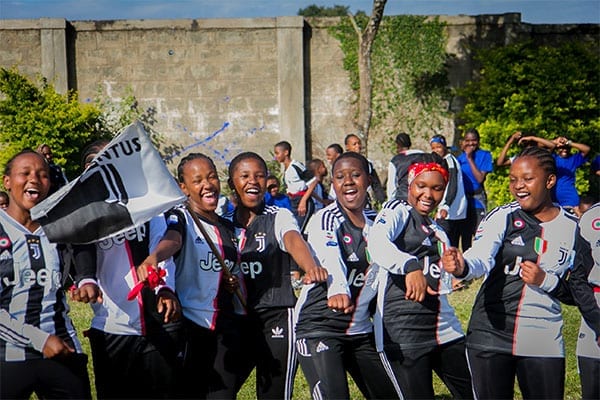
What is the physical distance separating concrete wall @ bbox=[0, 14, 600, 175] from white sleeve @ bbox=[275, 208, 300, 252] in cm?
1158

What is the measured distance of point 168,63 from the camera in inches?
671

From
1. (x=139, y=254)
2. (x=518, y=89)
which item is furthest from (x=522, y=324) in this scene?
(x=518, y=89)

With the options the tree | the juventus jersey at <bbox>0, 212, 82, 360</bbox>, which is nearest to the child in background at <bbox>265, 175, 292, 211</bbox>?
the tree

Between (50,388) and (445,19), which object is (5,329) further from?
(445,19)

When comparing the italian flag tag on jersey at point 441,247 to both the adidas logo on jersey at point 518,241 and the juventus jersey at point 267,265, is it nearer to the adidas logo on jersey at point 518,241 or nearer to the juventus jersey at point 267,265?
the adidas logo on jersey at point 518,241

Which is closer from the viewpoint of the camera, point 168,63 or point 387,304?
point 387,304

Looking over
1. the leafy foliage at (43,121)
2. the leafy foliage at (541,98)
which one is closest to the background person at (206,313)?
the leafy foliage at (43,121)

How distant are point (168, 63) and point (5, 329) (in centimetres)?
1338

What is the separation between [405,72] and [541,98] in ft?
10.8

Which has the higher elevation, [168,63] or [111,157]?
[168,63]

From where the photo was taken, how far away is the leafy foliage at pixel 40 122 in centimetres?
1462

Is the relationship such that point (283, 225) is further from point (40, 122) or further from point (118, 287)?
point (40, 122)

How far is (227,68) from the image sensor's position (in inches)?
673

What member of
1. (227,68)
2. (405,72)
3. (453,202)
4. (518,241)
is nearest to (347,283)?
(518,241)
